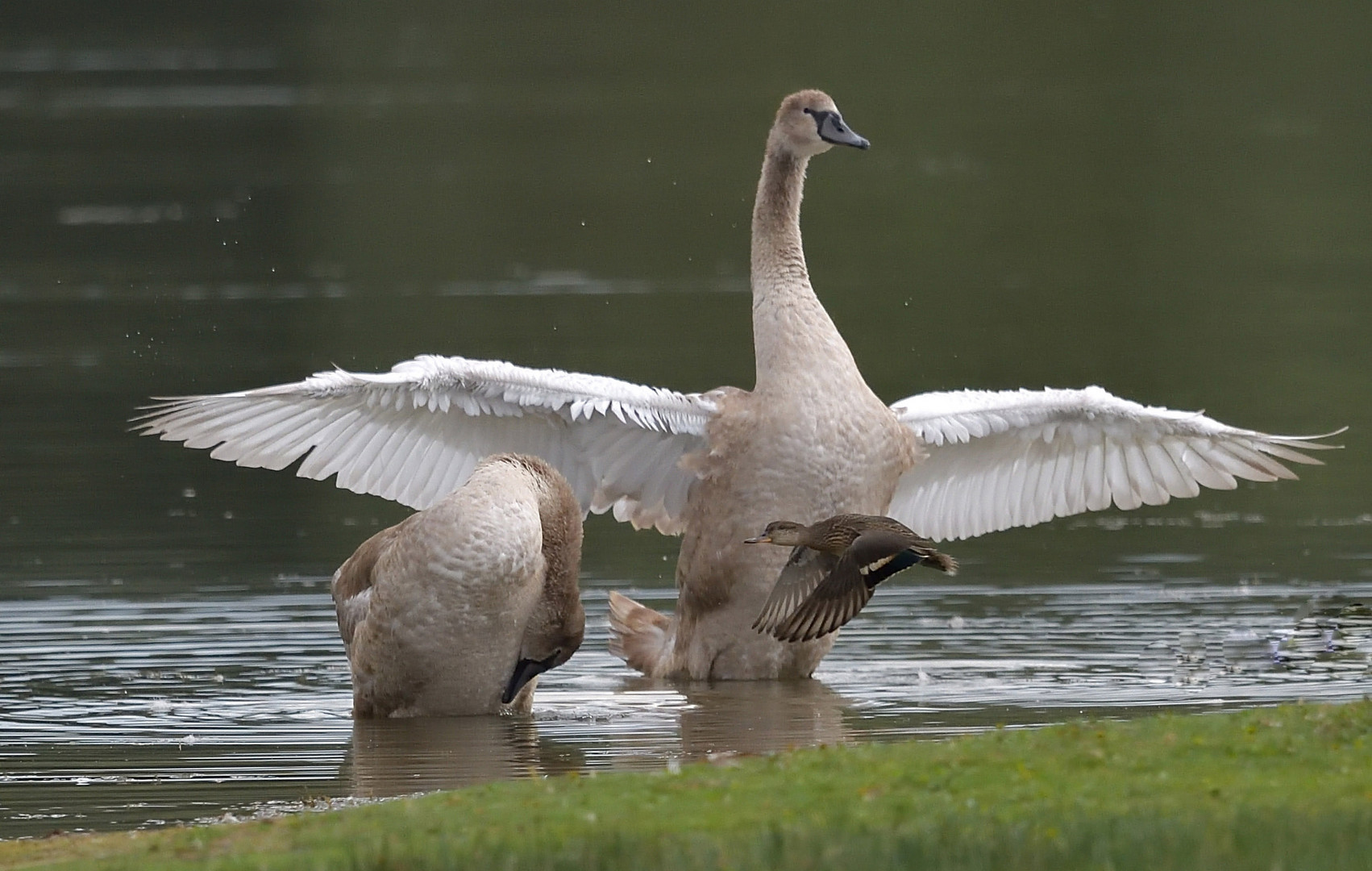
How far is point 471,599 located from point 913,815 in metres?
4.13

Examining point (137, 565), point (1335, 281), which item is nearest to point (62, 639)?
point (137, 565)

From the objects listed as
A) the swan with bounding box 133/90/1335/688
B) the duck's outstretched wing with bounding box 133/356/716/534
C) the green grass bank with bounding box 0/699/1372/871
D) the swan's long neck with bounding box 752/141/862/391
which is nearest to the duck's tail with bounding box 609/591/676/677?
the swan with bounding box 133/90/1335/688

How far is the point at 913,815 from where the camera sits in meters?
7.62

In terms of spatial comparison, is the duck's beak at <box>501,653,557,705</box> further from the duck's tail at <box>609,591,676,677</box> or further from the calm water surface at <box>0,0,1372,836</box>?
the duck's tail at <box>609,591,676,677</box>

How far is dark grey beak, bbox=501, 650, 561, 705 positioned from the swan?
127 centimetres

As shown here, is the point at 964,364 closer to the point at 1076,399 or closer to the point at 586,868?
A: the point at 1076,399

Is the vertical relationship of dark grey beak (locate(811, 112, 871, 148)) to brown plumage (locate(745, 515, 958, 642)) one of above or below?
above

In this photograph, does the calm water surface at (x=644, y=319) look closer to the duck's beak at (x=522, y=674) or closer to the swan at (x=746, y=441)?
the duck's beak at (x=522, y=674)

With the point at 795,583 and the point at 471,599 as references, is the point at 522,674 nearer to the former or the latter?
the point at 471,599

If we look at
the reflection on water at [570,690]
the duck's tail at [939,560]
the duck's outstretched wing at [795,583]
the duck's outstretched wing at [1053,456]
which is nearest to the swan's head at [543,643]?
the reflection on water at [570,690]

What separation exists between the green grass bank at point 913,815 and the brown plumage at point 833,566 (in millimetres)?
1801

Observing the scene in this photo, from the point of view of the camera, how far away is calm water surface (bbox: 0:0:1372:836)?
458 inches

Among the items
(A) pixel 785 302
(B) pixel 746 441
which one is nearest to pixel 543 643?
(B) pixel 746 441

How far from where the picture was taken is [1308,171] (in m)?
38.8
